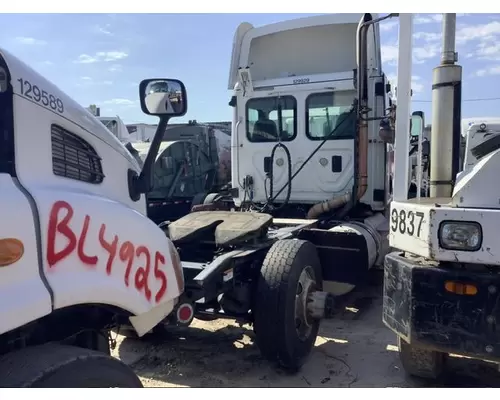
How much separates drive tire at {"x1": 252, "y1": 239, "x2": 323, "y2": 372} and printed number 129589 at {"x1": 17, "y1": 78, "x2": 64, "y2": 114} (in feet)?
7.37

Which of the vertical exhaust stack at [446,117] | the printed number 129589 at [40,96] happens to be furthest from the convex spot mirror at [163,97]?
the vertical exhaust stack at [446,117]

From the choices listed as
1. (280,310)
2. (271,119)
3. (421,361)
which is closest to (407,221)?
(421,361)

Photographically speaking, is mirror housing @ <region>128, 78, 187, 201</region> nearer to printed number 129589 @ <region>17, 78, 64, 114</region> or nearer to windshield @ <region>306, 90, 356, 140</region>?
printed number 129589 @ <region>17, 78, 64, 114</region>

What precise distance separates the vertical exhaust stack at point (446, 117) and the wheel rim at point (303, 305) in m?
1.32

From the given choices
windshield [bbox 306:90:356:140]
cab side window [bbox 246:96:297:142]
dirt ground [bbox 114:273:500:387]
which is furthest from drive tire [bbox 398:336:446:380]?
cab side window [bbox 246:96:297:142]

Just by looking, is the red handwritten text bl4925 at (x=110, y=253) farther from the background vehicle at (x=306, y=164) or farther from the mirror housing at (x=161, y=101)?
the background vehicle at (x=306, y=164)

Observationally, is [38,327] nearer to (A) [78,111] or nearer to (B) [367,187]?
(A) [78,111]

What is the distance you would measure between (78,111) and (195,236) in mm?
2265

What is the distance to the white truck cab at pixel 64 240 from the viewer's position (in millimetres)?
1735

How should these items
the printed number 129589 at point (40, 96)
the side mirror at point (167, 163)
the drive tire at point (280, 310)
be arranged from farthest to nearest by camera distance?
the side mirror at point (167, 163) → the drive tire at point (280, 310) → the printed number 129589 at point (40, 96)

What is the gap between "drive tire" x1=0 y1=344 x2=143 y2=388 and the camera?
1.75 meters

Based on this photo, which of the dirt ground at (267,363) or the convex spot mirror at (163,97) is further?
the dirt ground at (267,363)

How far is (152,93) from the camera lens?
8.50 ft

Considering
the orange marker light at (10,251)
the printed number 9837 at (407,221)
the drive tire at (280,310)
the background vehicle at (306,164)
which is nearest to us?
the orange marker light at (10,251)
